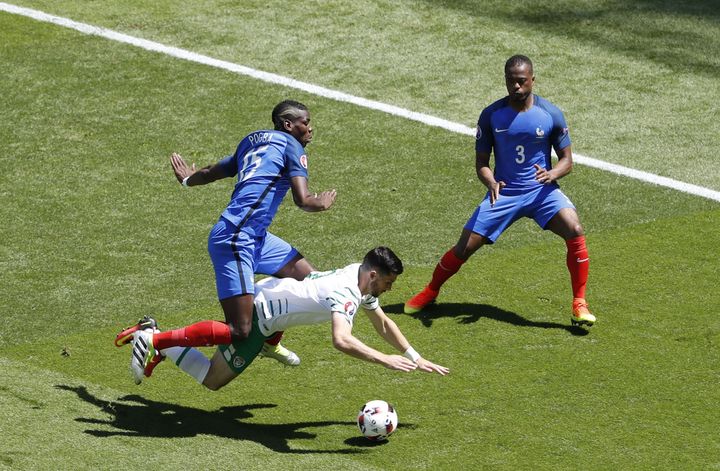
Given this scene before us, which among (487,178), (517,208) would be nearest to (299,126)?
(487,178)

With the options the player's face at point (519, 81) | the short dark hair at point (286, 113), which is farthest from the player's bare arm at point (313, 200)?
the player's face at point (519, 81)

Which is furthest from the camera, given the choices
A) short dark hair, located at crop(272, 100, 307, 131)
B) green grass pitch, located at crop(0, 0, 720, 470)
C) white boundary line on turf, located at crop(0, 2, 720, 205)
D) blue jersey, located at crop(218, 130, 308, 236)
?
white boundary line on turf, located at crop(0, 2, 720, 205)

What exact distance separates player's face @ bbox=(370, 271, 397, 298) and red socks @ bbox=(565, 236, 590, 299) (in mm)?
2749

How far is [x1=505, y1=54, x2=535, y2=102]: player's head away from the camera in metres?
11.7

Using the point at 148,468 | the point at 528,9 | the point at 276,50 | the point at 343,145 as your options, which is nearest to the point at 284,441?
the point at 148,468

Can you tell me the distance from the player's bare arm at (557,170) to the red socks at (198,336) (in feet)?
11.1

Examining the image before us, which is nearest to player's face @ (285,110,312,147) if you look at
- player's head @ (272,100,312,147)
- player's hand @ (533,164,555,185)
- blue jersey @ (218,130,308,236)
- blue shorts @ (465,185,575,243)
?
player's head @ (272,100,312,147)

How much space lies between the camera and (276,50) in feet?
63.4

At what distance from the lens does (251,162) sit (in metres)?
10.4

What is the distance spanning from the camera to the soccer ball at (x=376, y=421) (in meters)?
9.59

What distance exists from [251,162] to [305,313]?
1.38 m

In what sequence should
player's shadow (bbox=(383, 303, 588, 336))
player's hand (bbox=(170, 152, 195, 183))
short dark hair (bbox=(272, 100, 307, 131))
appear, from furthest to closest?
player's shadow (bbox=(383, 303, 588, 336)), player's hand (bbox=(170, 152, 195, 183)), short dark hair (bbox=(272, 100, 307, 131))

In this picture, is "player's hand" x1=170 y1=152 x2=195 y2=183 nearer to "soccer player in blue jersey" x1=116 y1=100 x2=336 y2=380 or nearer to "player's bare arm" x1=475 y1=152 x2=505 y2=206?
"soccer player in blue jersey" x1=116 y1=100 x2=336 y2=380

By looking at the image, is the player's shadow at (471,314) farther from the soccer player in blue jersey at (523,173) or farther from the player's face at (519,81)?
the player's face at (519,81)
